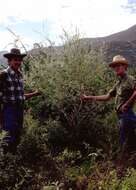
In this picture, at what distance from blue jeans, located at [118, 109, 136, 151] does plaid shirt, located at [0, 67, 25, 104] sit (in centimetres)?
166

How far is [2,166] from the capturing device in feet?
25.3

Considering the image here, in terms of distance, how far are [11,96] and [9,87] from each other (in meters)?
0.14

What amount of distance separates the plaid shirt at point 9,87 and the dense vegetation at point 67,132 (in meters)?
0.89

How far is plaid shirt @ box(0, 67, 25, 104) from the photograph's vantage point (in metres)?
8.17

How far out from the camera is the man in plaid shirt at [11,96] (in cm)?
816

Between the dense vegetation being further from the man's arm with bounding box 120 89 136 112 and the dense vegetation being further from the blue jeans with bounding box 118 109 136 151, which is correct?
the man's arm with bounding box 120 89 136 112

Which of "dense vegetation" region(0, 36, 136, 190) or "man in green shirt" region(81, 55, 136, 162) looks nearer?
"dense vegetation" region(0, 36, 136, 190)

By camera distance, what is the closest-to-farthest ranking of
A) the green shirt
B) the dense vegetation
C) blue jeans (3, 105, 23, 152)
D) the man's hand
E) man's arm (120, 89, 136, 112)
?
the dense vegetation
man's arm (120, 89, 136, 112)
the man's hand
the green shirt
blue jeans (3, 105, 23, 152)

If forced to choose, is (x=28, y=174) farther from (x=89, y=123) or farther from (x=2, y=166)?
(x=89, y=123)

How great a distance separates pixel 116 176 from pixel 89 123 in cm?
260

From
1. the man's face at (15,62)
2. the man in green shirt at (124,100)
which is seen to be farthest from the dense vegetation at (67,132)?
the man's face at (15,62)

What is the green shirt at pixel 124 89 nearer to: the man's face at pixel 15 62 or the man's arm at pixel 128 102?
the man's arm at pixel 128 102

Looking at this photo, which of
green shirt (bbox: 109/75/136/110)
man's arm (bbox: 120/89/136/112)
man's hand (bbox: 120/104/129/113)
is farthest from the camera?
green shirt (bbox: 109/75/136/110)

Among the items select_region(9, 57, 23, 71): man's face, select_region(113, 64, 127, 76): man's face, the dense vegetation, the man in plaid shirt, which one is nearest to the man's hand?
select_region(113, 64, 127, 76): man's face
